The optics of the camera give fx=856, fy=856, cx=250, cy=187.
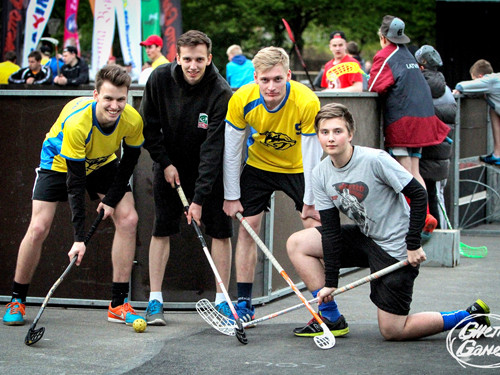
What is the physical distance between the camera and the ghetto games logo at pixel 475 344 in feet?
15.6

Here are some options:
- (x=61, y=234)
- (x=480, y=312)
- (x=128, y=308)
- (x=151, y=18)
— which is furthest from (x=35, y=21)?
(x=480, y=312)

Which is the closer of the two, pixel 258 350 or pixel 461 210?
pixel 258 350

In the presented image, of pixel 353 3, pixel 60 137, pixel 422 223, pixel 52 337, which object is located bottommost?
pixel 52 337

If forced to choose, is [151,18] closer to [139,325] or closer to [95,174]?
[95,174]

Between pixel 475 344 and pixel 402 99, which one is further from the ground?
pixel 402 99

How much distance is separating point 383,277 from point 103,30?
14.7 meters

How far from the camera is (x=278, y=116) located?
5801mm

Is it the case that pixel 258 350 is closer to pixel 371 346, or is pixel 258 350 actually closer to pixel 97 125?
pixel 371 346

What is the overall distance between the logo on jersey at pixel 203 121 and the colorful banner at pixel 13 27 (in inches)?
561

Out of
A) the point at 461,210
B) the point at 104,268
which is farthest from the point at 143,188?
the point at 461,210

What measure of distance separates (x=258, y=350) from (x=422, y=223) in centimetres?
125

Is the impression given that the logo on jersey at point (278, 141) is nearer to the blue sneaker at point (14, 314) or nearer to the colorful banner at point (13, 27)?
the blue sneaker at point (14, 314)

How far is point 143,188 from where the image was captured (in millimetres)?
6535

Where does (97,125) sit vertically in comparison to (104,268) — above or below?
above
